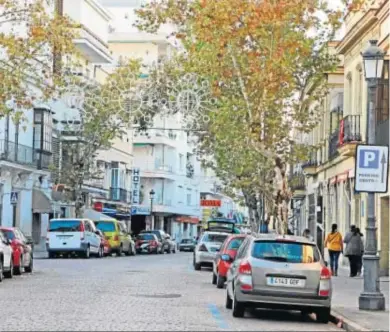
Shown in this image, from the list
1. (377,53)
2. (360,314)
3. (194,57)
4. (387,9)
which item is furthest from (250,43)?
(360,314)

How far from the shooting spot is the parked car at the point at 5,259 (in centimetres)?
2572

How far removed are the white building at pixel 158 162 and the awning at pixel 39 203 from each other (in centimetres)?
2200

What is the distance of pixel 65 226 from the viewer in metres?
43.6

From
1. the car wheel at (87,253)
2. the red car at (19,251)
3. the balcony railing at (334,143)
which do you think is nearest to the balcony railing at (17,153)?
the car wheel at (87,253)

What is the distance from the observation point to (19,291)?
22.5m

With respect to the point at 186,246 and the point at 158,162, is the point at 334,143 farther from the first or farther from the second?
the point at 158,162

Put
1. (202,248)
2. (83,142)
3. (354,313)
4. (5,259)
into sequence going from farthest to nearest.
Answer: (83,142)
(202,248)
(5,259)
(354,313)

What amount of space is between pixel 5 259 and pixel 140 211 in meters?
55.5

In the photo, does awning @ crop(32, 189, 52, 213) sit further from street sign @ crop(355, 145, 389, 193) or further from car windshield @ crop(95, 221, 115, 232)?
street sign @ crop(355, 145, 389, 193)

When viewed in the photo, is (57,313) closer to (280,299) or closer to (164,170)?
(280,299)

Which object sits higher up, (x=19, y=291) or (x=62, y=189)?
(x=62, y=189)

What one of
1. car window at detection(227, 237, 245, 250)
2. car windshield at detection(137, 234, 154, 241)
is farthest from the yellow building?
car windshield at detection(137, 234, 154, 241)

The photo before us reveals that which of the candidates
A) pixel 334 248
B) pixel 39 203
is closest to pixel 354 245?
pixel 334 248

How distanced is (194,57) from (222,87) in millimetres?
2132
